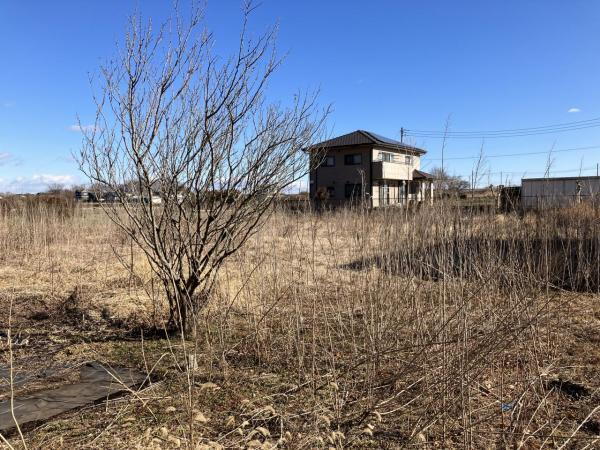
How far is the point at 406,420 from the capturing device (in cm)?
232

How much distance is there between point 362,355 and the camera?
9.19ft

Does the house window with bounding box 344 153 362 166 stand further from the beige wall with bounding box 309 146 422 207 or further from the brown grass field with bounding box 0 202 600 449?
the brown grass field with bounding box 0 202 600 449

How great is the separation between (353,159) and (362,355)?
26.4 m

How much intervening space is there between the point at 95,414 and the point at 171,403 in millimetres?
405

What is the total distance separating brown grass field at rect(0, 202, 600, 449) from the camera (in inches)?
81.0

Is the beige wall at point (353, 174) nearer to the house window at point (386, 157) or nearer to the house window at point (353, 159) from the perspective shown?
A: the house window at point (353, 159)

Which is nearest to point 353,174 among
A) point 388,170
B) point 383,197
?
point 388,170

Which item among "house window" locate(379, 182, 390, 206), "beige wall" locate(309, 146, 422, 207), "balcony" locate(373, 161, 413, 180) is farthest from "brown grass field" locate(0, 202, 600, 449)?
"beige wall" locate(309, 146, 422, 207)

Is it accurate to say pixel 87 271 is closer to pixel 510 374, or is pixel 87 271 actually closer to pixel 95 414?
pixel 95 414

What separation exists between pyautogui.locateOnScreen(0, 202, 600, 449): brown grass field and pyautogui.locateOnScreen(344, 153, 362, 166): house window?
22773 millimetres

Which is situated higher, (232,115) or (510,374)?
(232,115)

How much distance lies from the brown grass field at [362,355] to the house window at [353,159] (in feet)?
74.7

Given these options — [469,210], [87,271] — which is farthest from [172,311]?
[87,271]

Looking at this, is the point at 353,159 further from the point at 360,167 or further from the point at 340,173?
the point at 360,167
